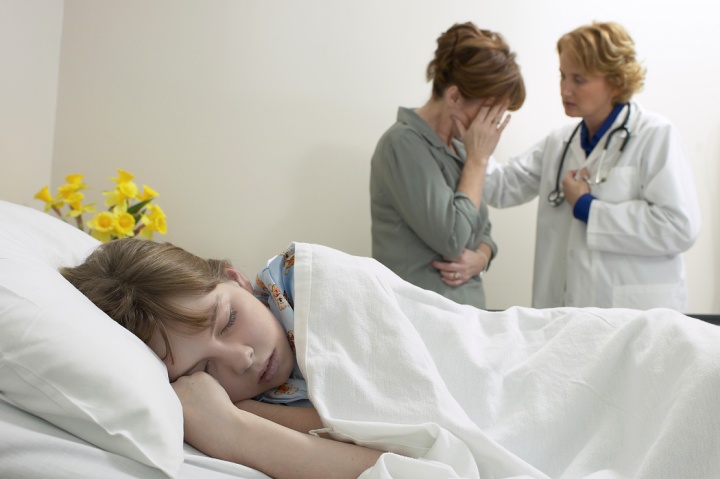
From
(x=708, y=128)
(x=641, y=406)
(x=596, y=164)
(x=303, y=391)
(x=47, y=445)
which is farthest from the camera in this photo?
(x=708, y=128)

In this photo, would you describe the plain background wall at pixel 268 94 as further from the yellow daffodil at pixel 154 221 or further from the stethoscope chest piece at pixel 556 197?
the yellow daffodil at pixel 154 221

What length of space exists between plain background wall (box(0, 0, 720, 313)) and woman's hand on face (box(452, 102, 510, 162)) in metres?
0.42

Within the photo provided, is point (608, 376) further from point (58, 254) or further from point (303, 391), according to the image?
point (58, 254)

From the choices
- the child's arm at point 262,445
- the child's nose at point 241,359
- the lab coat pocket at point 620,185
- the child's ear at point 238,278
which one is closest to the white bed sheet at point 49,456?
the child's arm at point 262,445

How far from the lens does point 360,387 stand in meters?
0.92

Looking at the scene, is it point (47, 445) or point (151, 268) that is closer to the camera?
point (47, 445)

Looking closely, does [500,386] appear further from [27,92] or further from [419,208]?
[27,92]

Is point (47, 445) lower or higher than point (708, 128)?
lower

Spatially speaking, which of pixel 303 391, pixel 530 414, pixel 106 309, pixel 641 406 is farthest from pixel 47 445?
pixel 641 406

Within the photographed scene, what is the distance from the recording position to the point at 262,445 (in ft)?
2.91

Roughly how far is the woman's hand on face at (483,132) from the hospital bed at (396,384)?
1.00 meters

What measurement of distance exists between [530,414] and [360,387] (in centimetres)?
24

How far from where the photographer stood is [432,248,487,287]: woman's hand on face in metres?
2.08

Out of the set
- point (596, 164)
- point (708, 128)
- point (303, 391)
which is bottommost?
point (303, 391)
